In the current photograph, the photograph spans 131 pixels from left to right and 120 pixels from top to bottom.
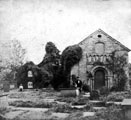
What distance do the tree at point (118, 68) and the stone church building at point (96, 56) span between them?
0.34m

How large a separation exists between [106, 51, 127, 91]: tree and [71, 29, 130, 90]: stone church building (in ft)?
1.12

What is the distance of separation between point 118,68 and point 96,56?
231 centimetres

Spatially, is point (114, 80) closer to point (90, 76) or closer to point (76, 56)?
point (90, 76)

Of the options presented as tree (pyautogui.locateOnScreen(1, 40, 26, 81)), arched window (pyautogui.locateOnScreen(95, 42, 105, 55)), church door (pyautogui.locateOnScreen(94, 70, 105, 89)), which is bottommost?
church door (pyautogui.locateOnScreen(94, 70, 105, 89))

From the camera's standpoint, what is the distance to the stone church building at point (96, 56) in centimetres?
1897

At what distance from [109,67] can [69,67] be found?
3.77m

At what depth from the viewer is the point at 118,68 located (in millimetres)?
18609

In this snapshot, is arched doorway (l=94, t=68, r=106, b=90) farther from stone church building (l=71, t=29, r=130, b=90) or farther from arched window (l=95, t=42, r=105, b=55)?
arched window (l=95, t=42, r=105, b=55)

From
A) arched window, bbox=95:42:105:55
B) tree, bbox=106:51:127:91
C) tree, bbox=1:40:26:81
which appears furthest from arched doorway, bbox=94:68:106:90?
tree, bbox=1:40:26:81

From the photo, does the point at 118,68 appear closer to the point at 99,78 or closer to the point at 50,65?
the point at 99,78

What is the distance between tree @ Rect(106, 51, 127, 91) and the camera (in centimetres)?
1808

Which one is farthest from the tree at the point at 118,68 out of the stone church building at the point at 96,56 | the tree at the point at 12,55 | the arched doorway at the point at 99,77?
the tree at the point at 12,55

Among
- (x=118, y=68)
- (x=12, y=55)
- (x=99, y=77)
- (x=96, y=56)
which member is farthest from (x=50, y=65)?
(x=12, y=55)

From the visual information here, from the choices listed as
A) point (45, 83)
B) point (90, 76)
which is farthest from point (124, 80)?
point (45, 83)
